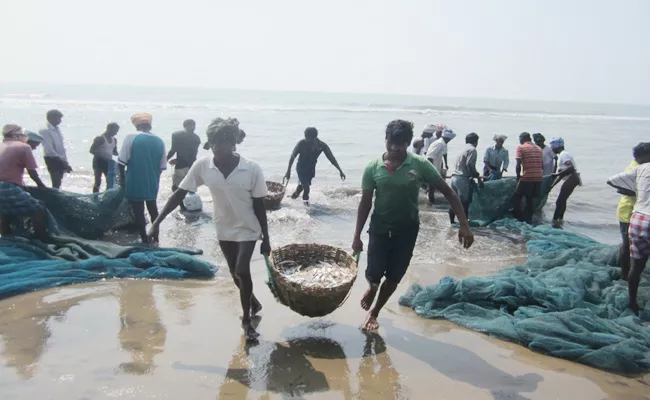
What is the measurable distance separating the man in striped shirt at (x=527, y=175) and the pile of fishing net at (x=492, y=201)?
156 mm

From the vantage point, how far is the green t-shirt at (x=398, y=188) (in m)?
4.10

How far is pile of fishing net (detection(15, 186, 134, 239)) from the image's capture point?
6477 mm

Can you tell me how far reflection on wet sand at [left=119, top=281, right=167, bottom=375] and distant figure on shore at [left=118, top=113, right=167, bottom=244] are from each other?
1.48 m

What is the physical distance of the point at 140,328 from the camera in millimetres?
4344

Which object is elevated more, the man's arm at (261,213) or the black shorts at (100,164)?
the man's arm at (261,213)

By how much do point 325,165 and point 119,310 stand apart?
12.8 metres

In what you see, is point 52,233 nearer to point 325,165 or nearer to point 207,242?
point 207,242

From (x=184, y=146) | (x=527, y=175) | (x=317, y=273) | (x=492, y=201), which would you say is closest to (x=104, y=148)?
(x=184, y=146)

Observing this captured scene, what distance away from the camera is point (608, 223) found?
36.6ft

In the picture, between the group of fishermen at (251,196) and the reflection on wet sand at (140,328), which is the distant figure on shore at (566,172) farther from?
the reflection on wet sand at (140,328)

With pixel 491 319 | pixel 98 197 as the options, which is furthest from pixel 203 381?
pixel 98 197

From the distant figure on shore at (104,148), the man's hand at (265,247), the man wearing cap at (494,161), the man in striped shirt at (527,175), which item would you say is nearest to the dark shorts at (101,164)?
the distant figure on shore at (104,148)

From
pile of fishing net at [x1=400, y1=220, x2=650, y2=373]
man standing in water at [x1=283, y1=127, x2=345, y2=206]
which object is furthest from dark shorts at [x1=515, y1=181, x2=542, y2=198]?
man standing in water at [x1=283, y1=127, x2=345, y2=206]

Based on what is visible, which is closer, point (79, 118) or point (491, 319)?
point (491, 319)
